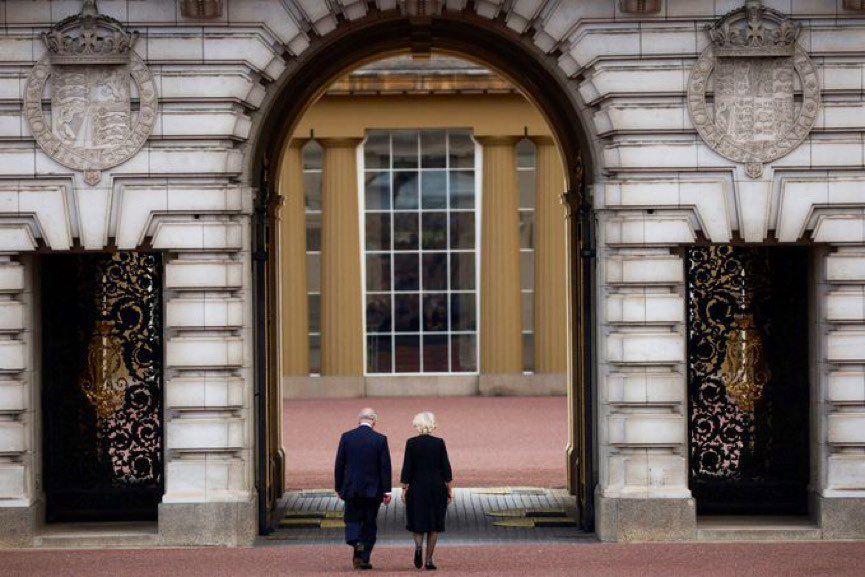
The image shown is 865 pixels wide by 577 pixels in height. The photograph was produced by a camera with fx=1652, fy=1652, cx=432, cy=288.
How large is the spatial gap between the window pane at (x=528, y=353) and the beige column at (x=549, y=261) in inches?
11.8

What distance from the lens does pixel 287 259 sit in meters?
36.7

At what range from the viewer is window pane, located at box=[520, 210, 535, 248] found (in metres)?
37.0

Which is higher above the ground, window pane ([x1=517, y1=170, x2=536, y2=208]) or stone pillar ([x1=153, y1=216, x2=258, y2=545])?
window pane ([x1=517, y1=170, x2=536, y2=208])

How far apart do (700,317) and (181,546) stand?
601 cm

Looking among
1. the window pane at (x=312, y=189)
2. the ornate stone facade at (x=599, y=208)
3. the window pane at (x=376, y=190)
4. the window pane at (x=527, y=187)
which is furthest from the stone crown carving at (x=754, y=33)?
the window pane at (x=312, y=189)

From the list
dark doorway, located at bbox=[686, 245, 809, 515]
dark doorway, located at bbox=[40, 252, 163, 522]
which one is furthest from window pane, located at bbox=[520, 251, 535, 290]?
dark doorway, located at bbox=[40, 252, 163, 522]

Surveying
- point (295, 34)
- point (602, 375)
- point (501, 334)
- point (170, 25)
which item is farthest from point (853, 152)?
point (501, 334)

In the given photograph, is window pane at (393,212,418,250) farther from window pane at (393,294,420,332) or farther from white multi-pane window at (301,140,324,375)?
white multi-pane window at (301,140,324,375)

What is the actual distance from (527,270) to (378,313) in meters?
3.49

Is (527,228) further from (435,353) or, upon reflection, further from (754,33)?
(754,33)

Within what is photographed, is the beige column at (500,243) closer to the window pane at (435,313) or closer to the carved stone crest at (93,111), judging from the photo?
the window pane at (435,313)

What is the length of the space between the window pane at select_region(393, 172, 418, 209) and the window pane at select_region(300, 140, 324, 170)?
5.59 ft

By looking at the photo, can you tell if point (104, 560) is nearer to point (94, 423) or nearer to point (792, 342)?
point (94, 423)

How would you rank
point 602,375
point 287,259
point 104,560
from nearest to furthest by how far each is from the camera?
point 104,560, point 602,375, point 287,259
